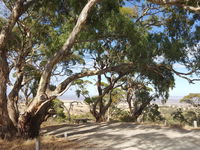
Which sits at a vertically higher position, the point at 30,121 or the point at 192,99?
the point at 192,99

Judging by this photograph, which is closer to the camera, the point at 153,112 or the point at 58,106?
the point at 153,112

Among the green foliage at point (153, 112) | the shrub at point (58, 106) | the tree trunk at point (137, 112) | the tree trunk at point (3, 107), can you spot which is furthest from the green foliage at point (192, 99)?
the tree trunk at point (3, 107)

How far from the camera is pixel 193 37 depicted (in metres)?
8.30

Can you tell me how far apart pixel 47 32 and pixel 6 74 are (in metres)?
3.94

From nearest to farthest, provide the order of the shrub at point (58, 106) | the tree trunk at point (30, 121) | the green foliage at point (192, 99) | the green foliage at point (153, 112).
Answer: the tree trunk at point (30, 121) < the green foliage at point (153, 112) < the shrub at point (58, 106) < the green foliage at point (192, 99)

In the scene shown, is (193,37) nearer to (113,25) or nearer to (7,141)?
(113,25)

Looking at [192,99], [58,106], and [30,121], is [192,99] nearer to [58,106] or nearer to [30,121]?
[58,106]

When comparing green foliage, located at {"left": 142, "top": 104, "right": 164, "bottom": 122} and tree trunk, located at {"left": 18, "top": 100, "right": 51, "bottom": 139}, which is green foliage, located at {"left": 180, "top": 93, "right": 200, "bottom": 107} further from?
tree trunk, located at {"left": 18, "top": 100, "right": 51, "bottom": 139}

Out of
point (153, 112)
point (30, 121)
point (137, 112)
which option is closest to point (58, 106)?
point (137, 112)

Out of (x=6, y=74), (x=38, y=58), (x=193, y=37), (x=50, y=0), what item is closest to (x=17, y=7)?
(x=50, y=0)

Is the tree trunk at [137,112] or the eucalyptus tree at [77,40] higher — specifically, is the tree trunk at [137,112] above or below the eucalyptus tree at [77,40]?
below

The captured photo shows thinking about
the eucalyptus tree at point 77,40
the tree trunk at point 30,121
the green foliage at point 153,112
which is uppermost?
the eucalyptus tree at point 77,40

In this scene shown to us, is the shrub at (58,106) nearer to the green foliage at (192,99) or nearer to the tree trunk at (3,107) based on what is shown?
the tree trunk at (3,107)

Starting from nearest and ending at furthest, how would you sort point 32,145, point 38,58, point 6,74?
point 32,145, point 6,74, point 38,58
